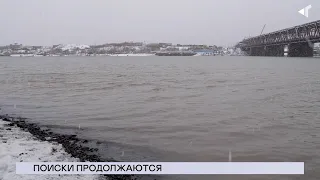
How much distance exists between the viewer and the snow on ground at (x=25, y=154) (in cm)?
661

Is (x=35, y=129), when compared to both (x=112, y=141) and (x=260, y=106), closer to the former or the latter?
(x=112, y=141)

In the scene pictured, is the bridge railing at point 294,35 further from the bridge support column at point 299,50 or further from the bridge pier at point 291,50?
the bridge support column at point 299,50

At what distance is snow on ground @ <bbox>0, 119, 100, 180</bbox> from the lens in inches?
260

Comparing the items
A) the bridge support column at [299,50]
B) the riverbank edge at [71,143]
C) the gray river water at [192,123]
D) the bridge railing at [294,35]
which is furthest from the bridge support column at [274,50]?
the riverbank edge at [71,143]

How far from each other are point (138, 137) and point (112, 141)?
974 mm

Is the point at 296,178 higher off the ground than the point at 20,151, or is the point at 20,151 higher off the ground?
the point at 20,151

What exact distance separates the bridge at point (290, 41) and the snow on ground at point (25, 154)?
103 meters

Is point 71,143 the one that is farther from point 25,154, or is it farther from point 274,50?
point 274,50

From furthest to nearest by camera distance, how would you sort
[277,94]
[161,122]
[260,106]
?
[277,94]
[260,106]
[161,122]

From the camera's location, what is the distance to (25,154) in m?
8.17

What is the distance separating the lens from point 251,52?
194 m

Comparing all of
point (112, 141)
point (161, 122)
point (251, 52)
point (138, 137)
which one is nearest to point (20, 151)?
point (112, 141)

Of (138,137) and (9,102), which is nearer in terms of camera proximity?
(138,137)

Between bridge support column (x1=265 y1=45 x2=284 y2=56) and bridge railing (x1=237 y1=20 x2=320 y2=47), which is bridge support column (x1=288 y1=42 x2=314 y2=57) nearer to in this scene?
bridge railing (x1=237 y1=20 x2=320 y2=47)
